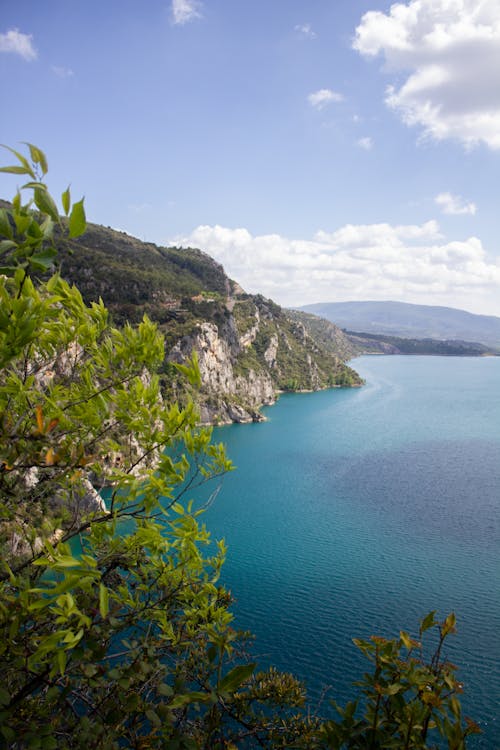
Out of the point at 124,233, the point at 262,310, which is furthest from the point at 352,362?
the point at 124,233

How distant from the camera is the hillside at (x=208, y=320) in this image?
51.1m

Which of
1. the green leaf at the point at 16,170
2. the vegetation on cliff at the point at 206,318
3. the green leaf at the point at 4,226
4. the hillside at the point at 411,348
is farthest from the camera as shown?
the hillside at the point at 411,348

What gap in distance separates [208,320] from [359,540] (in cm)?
4255

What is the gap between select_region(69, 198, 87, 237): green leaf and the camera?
1428 millimetres

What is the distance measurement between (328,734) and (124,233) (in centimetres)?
9715

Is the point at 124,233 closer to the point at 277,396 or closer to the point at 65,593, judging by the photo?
the point at 277,396

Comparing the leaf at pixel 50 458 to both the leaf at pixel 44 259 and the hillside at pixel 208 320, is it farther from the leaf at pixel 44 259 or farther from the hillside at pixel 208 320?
the hillside at pixel 208 320

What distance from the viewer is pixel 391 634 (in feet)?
46.3

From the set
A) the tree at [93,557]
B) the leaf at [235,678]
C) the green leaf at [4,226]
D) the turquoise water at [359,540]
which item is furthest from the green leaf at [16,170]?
the turquoise water at [359,540]

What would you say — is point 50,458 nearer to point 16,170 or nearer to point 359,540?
point 16,170

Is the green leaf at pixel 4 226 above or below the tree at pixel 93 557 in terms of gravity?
above

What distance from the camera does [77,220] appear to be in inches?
57.5

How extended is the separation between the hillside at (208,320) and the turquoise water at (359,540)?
10.1 metres

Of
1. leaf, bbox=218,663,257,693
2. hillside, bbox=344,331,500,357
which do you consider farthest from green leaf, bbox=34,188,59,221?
hillside, bbox=344,331,500,357
